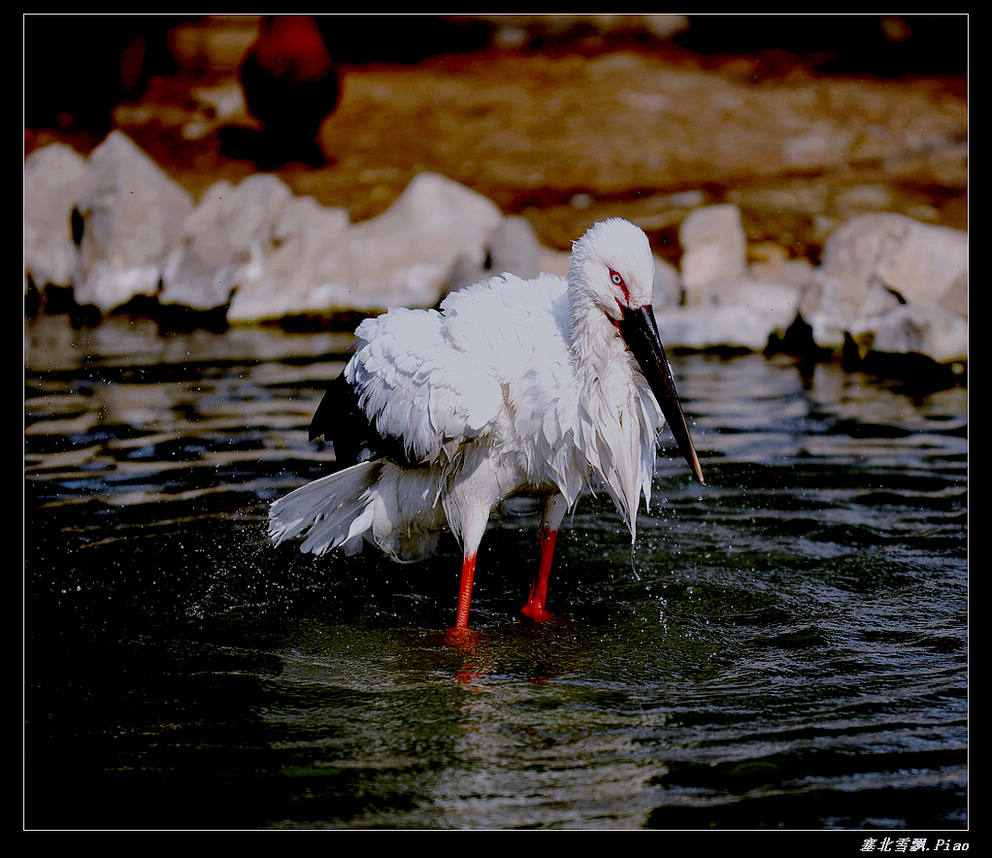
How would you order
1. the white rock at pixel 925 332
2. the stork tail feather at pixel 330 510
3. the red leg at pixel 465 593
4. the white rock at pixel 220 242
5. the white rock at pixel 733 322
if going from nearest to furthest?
the red leg at pixel 465 593 → the stork tail feather at pixel 330 510 → the white rock at pixel 925 332 → the white rock at pixel 733 322 → the white rock at pixel 220 242

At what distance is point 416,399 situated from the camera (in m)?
4.82

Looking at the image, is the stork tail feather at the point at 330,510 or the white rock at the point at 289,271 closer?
the stork tail feather at the point at 330,510

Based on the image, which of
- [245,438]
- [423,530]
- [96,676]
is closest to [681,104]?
[245,438]

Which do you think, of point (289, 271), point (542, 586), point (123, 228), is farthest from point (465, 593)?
point (123, 228)

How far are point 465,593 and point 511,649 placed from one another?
0.39m

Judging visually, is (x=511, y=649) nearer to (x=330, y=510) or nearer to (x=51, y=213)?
(x=330, y=510)

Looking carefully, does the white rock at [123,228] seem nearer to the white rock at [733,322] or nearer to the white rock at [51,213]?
the white rock at [51,213]

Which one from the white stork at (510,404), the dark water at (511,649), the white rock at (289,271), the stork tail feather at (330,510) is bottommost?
the dark water at (511,649)

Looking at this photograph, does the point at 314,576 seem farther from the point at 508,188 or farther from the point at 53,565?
the point at 508,188

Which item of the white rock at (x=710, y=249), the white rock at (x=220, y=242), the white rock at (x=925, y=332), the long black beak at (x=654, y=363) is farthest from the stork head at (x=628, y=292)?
the white rock at (x=220, y=242)

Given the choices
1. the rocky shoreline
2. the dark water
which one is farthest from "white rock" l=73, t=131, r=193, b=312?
the dark water

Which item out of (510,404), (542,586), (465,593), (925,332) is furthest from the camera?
(925,332)

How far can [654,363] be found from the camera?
15.2 ft

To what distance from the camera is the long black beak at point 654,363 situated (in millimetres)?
4621
